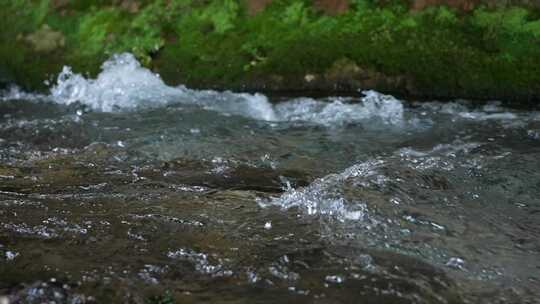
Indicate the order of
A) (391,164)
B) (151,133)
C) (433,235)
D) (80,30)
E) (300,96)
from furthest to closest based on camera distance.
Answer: (80,30) → (300,96) → (151,133) → (391,164) → (433,235)

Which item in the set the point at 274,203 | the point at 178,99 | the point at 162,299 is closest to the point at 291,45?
the point at 178,99

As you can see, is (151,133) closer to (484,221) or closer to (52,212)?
(52,212)

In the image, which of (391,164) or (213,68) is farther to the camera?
(213,68)

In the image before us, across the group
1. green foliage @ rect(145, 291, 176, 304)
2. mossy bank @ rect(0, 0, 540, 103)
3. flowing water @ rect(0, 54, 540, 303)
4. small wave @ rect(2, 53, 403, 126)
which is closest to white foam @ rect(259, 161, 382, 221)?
flowing water @ rect(0, 54, 540, 303)

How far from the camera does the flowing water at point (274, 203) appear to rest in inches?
160

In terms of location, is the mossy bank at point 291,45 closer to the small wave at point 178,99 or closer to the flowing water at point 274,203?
the small wave at point 178,99

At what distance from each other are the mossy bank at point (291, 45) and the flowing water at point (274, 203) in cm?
53

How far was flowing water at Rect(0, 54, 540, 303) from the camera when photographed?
4.07 meters

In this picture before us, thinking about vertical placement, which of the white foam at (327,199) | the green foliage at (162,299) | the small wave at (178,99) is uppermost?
the green foliage at (162,299)

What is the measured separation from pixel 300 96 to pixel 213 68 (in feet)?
5.44

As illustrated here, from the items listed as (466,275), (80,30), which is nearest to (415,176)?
(466,275)

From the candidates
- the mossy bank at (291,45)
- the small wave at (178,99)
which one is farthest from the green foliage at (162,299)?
the mossy bank at (291,45)

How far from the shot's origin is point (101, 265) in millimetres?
4242

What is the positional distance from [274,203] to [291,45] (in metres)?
4.83
